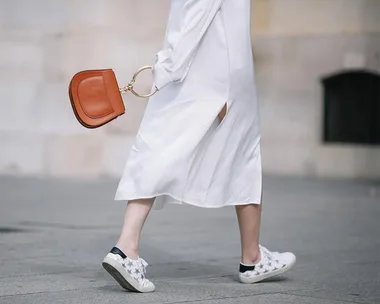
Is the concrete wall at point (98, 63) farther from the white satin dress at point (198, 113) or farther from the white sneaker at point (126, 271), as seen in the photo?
the white sneaker at point (126, 271)

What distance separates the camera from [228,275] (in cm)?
609

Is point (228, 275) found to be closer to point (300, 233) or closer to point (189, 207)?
point (300, 233)

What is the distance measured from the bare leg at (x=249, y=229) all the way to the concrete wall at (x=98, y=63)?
21.1 feet

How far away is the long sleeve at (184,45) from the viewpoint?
17.6 ft

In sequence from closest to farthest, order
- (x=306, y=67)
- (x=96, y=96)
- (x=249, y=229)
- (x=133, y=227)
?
(x=96, y=96)
(x=133, y=227)
(x=249, y=229)
(x=306, y=67)

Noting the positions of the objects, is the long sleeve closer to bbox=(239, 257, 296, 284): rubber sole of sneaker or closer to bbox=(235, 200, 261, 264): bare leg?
bbox=(235, 200, 261, 264): bare leg

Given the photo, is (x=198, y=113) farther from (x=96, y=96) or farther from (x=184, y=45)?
(x=96, y=96)

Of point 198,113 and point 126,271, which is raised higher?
point 198,113

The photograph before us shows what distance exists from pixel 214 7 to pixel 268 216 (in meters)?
3.92

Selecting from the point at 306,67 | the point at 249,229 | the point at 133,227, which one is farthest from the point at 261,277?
the point at 306,67

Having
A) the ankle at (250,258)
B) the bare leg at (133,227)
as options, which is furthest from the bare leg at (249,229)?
the bare leg at (133,227)

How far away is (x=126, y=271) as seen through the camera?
5312 mm

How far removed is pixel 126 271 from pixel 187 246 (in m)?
1.97

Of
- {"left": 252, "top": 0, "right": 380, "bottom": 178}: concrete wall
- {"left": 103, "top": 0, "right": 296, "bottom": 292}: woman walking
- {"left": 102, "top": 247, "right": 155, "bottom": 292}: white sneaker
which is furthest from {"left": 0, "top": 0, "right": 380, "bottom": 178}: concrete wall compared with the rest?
{"left": 102, "top": 247, "right": 155, "bottom": 292}: white sneaker
